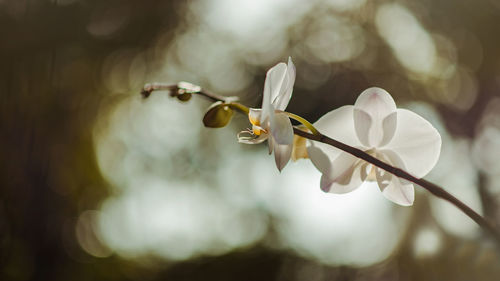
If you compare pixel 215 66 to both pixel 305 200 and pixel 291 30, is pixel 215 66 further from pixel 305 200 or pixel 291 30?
pixel 305 200

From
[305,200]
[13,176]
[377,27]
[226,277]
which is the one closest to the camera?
[13,176]

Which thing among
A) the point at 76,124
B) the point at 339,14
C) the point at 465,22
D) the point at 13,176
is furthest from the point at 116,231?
the point at 465,22

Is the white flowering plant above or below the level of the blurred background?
above

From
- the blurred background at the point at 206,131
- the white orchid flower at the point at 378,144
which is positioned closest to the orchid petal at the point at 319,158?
the white orchid flower at the point at 378,144

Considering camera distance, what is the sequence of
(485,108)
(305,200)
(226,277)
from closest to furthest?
(485,108), (305,200), (226,277)

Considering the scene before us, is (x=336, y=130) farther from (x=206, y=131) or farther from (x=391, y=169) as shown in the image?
(x=206, y=131)

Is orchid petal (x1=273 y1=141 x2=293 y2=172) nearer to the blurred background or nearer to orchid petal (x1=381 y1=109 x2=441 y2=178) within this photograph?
orchid petal (x1=381 y1=109 x2=441 y2=178)

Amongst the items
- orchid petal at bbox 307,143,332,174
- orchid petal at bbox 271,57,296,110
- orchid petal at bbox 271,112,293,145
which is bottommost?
orchid petal at bbox 307,143,332,174

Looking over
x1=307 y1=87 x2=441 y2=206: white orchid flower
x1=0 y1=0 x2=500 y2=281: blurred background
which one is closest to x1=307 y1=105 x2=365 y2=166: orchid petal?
x1=307 y1=87 x2=441 y2=206: white orchid flower

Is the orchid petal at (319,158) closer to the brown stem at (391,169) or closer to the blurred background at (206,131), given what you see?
the brown stem at (391,169)
